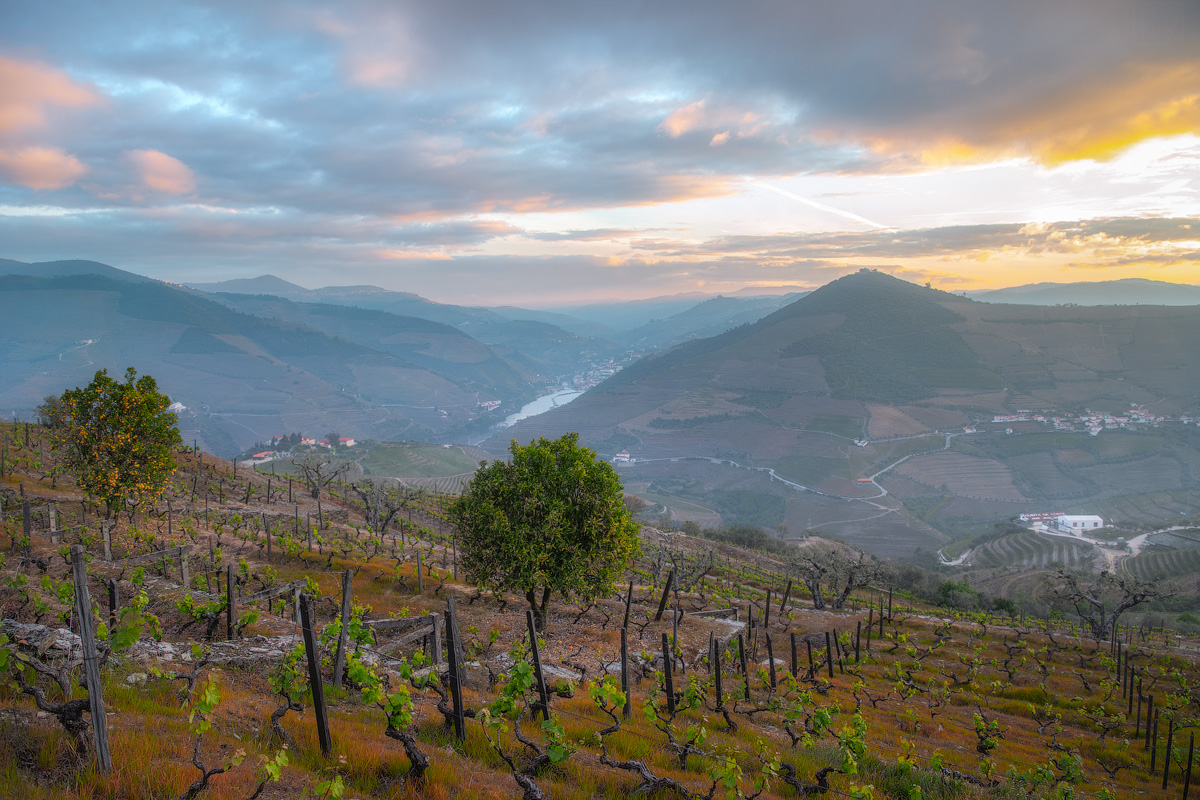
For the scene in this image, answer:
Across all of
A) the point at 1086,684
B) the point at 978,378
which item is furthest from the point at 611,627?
the point at 978,378

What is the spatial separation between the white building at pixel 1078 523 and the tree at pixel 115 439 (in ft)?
421

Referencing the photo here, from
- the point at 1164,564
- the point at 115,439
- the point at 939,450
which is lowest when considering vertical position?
the point at 1164,564

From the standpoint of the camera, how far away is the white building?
99.1 metres

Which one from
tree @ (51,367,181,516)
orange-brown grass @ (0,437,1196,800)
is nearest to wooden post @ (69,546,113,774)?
orange-brown grass @ (0,437,1196,800)

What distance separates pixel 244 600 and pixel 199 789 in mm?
8819

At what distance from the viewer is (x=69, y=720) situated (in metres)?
5.19

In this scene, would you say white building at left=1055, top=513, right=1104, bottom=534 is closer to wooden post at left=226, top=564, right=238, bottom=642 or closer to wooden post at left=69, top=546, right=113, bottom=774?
wooden post at left=226, top=564, right=238, bottom=642

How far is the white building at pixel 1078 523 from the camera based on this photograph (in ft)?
325

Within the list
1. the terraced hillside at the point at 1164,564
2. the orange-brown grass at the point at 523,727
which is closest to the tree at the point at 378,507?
the orange-brown grass at the point at 523,727

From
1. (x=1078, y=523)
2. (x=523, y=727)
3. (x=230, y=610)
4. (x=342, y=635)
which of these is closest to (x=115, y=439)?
(x=230, y=610)

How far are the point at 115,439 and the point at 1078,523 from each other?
5428 inches

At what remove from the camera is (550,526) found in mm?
15102

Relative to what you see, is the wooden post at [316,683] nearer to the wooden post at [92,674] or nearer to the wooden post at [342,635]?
the wooden post at [92,674]

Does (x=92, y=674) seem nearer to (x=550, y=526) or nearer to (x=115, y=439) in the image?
(x=550, y=526)
